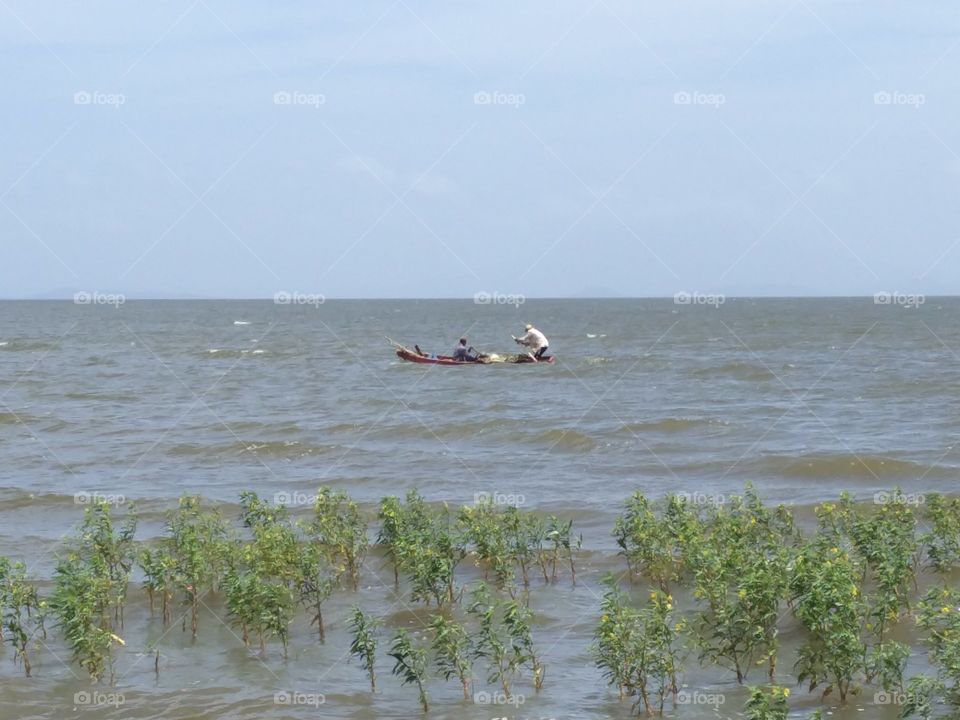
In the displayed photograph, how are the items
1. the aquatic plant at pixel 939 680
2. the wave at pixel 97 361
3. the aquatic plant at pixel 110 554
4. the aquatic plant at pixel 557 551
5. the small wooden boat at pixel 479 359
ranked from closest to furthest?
1. the aquatic plant at pixel 939 680
2. the aquatic plant at pixel 110 554
3. the aquatic plant at pixel 557 551
4. the small wooden boat at pixel 479 359
5. the wave at pixel 97 361

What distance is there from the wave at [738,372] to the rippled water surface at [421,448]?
153mm

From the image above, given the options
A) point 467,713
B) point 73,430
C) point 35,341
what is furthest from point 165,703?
point 35,341

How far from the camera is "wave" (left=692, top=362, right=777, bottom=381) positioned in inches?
1689

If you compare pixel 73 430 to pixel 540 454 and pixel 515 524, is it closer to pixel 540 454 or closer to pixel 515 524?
pixel 540 454

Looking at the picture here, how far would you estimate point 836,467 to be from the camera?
22141 millimetres

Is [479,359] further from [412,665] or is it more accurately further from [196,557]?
[412,665]

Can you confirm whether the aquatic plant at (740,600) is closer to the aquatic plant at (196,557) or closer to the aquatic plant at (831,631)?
the aquatic plant at (831,631)

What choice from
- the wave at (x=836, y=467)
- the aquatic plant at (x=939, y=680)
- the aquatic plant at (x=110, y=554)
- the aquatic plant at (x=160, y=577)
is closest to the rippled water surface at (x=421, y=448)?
the wave at (x=836, y=467)

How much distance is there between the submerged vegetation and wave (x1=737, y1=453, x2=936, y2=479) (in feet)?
18.1

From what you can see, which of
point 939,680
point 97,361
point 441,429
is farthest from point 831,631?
point 97,361

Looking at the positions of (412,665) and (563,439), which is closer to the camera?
(412,665)

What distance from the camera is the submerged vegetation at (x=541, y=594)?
32.0 feet

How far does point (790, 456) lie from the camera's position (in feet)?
76.7

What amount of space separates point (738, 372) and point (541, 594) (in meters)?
32.5
